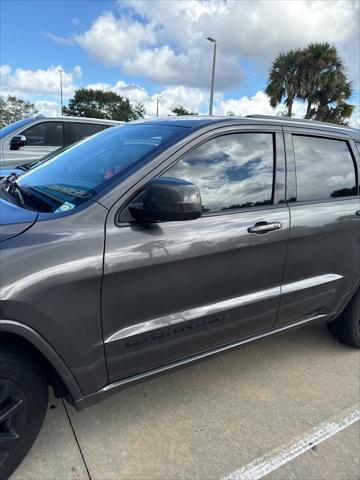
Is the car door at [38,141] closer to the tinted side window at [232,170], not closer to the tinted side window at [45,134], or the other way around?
the tinted side window at [45,134]

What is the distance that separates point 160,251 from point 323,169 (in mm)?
1475

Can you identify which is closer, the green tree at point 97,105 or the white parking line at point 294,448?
the white parking line at point 294,448

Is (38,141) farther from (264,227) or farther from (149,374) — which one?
(149,374)

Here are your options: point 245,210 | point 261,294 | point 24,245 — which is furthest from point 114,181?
point 261,294

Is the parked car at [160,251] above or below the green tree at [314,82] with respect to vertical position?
below

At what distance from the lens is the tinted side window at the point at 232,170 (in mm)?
2219

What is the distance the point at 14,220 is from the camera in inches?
69.6

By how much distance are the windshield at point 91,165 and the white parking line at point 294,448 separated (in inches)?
63.1

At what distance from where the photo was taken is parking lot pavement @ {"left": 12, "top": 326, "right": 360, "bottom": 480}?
208 cm

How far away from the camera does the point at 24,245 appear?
5.47 feet

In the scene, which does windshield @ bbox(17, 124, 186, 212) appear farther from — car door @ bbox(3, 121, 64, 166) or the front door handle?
car door @ bbox(3, 121, 64, 166)

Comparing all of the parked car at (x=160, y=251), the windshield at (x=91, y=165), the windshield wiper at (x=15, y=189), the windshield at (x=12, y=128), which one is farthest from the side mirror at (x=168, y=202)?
the windshield at (x=12, y=128)

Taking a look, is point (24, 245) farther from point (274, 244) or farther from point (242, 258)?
point (274, 244)

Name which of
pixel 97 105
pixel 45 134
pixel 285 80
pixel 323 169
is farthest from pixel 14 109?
pixel 323 169
